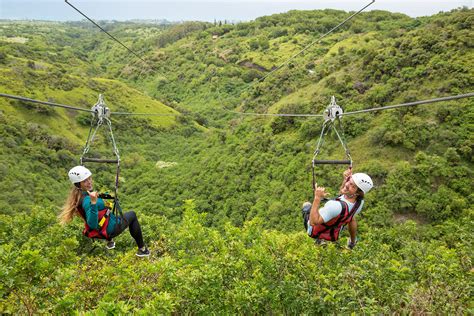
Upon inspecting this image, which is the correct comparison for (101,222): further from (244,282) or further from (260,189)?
(260,189)

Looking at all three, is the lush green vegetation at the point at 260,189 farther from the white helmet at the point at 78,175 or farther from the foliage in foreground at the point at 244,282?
the white helmet at the point at 78,175

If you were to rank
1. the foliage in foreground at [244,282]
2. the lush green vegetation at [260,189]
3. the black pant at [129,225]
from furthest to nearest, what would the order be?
1. the lush green vegetation at [260,189]
2. the black pant at [129,225]
3. the foliage in foreground at [244,282]

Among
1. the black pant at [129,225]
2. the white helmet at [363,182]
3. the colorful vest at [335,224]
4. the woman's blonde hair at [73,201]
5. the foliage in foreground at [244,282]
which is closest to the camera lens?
the white helmet at [363,182]

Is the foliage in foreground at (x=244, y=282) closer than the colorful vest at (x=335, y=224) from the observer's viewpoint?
No

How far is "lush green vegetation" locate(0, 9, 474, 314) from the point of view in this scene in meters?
8.04

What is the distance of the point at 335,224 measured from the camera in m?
6.23

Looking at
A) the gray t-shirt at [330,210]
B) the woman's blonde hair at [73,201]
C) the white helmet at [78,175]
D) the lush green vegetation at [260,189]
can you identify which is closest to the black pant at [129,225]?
the woman's blonde hair at [73,201]

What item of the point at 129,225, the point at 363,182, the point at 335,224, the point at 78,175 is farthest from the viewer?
the point at 129,225

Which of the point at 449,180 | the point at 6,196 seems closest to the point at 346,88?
the point at 449,180

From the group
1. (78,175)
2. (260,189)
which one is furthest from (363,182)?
(260,189)

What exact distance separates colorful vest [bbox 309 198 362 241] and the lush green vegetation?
1.08m

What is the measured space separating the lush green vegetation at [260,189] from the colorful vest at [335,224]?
108 centimetres

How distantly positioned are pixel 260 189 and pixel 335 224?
3098 centimetres

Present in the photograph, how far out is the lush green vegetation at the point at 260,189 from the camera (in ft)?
26.4
